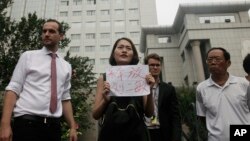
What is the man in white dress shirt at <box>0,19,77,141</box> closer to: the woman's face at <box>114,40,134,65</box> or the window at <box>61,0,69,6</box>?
the woman's face at <box>114,40,134,65</box>

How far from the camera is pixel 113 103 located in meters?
2.68

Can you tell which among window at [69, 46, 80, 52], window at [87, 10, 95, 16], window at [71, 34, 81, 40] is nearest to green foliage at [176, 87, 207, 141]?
window at [69, 46, 80, 52]

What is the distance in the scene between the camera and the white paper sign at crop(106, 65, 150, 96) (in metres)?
2.79

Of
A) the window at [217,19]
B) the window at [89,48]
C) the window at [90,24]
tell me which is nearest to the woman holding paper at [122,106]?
the window at [217,19]

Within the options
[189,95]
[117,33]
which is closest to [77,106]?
[189,95]

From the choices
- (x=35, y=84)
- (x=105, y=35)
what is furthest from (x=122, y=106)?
(x=105, y=35)

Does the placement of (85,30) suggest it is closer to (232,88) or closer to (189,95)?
(189,95)

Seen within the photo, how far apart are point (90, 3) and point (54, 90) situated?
51857mm

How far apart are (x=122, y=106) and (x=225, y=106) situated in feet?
4.46

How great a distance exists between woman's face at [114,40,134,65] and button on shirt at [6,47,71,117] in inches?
29.6

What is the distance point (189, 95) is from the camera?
19578 mm

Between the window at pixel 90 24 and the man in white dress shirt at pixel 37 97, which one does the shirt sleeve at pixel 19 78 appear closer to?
the man in white dress shirt at pixel 37 97

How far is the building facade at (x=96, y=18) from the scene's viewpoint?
49.2 meters

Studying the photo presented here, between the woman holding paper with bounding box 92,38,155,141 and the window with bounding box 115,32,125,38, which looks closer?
the woman holding paper with bounding box 92,38,155,141
